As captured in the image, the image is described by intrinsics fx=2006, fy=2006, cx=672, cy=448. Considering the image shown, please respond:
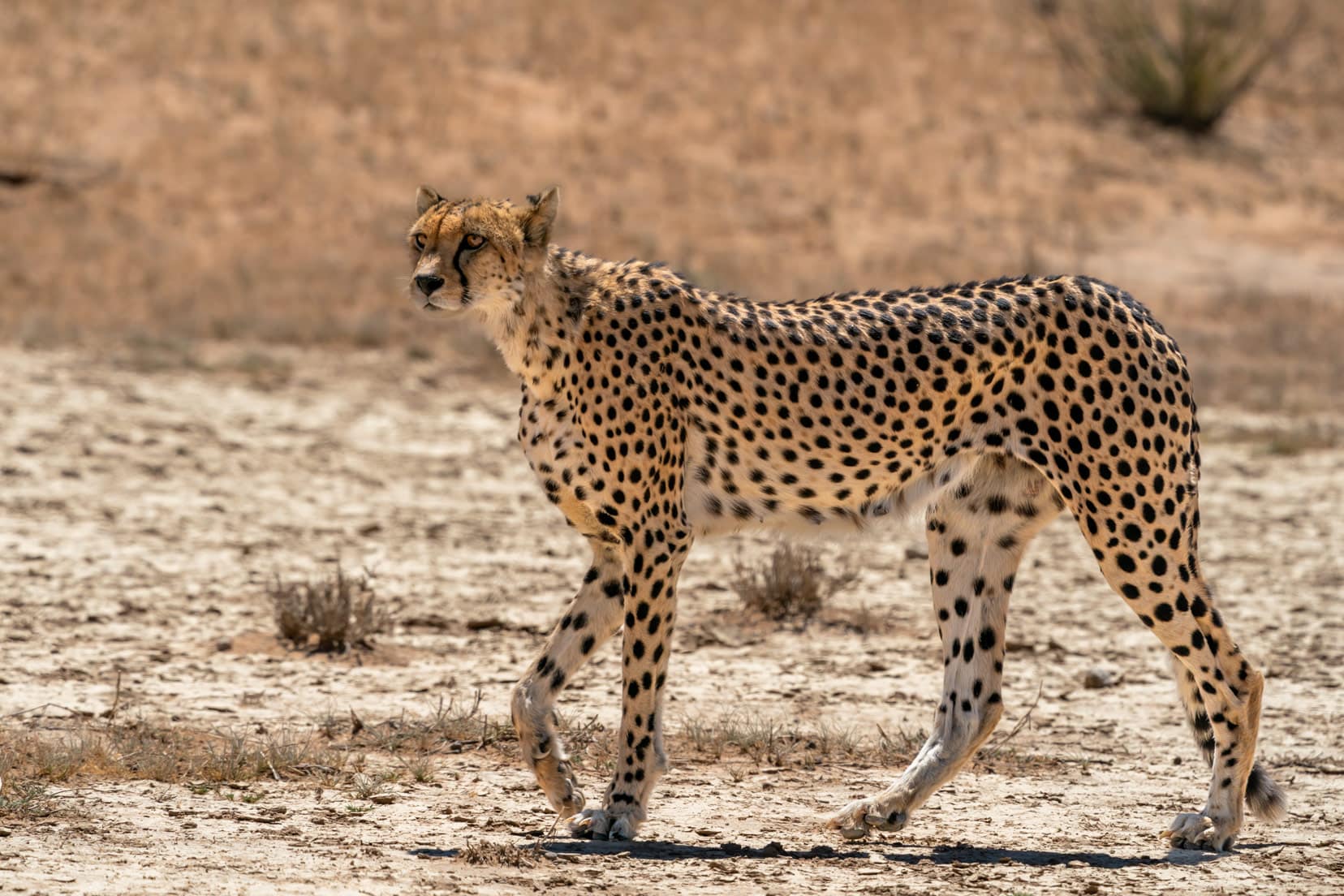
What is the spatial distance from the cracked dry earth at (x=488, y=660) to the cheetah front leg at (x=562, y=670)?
170 millimetres

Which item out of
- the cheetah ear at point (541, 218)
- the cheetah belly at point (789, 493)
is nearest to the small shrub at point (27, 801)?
the cheetah belly at point (789, 493)

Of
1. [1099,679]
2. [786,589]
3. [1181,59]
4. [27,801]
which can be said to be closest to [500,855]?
[27,801]

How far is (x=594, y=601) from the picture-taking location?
20.3 feet

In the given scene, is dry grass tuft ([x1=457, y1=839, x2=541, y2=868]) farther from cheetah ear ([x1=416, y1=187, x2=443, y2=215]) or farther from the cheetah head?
cheetah ear ([x1=416, y1=187, x2=443, y2=215])

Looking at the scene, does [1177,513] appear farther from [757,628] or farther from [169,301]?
[169,301]

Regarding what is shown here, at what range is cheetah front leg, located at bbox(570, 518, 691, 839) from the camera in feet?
19.6

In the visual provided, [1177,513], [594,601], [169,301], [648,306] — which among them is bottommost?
[169,301]

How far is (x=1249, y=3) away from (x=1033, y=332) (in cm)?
2467

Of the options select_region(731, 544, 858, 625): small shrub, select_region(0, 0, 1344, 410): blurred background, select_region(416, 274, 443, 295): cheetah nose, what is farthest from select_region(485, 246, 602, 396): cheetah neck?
select_region(0, 0, 1344, 410): blurred background

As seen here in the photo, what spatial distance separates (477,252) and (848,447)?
130 centimetres

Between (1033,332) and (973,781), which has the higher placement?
(1033,332)

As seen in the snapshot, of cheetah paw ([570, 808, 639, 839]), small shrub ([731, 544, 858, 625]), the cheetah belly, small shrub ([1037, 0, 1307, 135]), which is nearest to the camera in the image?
cheetah paw ([570, 808, 639, 839])

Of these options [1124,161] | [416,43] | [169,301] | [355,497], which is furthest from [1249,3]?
[355,497]

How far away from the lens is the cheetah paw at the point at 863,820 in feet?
20.0
